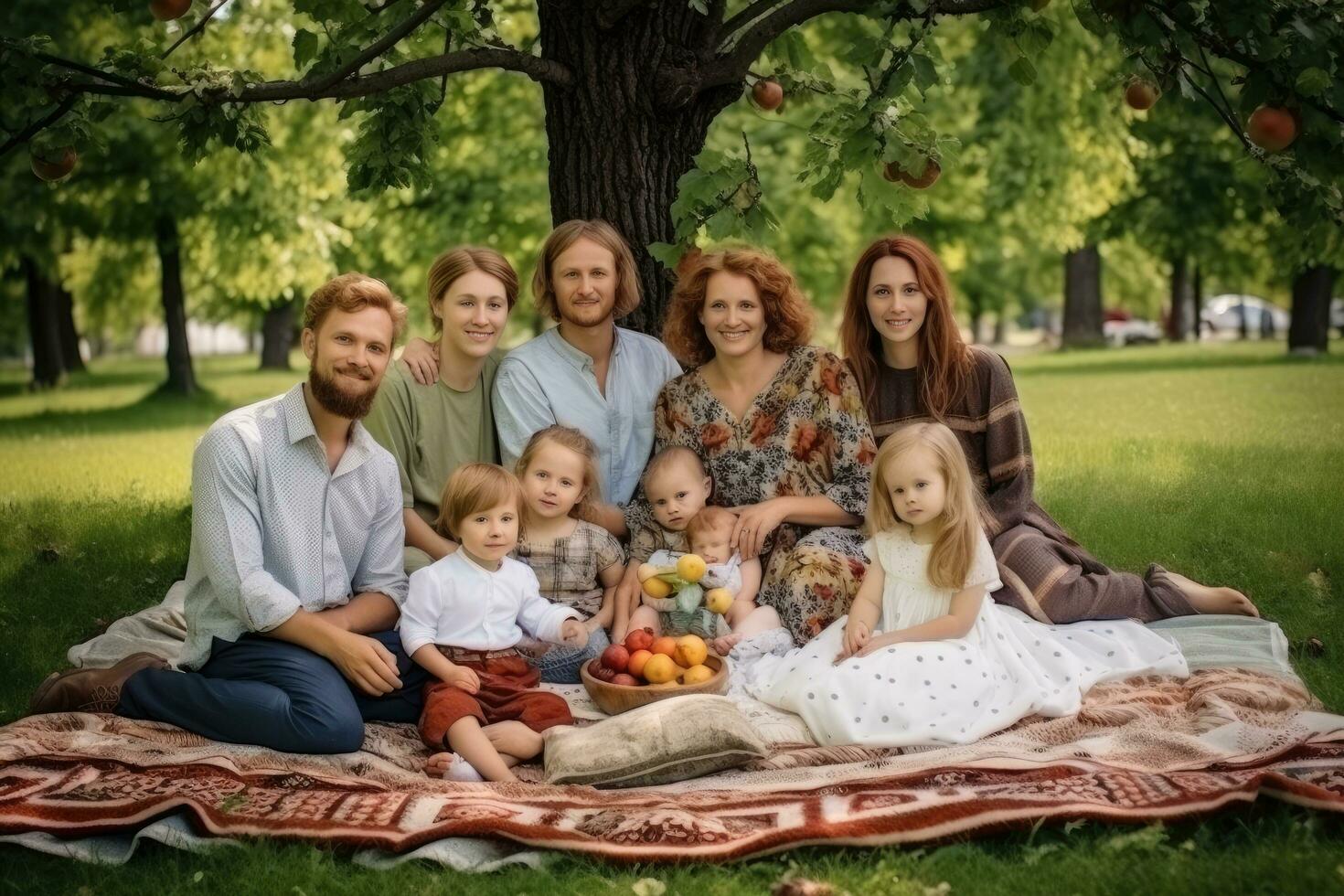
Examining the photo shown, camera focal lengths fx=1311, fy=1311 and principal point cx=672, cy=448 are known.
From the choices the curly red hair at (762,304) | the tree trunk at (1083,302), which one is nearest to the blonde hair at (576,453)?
the curly red hair at (762,304)

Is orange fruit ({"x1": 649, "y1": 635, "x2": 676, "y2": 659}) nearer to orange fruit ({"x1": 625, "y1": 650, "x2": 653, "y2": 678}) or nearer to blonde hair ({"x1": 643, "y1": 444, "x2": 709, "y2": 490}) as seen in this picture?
orange fruit ({"x1": 625, "y1": 650, "x2": 653, "y2": 678})

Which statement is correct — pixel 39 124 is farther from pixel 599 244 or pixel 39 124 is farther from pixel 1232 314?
pixel 1232 314

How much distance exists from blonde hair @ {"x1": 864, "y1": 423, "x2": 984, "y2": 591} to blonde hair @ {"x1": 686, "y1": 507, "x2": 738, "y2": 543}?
2.66ft

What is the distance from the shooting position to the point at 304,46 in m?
6.39

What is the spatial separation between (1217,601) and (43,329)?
2365 cm

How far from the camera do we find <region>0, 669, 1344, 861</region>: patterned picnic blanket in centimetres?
378

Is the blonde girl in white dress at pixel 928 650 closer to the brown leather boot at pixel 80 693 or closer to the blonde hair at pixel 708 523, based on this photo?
the blonde hair at pixel 708 523

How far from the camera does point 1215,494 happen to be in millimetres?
8023

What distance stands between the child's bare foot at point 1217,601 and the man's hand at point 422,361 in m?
3.55

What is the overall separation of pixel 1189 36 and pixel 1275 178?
4.25 feet

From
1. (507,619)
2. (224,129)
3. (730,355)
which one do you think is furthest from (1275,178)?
(224,129)

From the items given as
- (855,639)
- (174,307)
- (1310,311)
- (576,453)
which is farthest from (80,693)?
(1310,311)

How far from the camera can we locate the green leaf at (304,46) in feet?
20.8

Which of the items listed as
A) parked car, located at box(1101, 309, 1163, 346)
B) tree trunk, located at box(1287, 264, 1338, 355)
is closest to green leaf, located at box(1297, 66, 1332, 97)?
tree trunk, located at box(1287, 264, 1338, 355)
